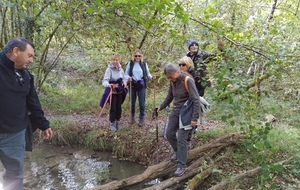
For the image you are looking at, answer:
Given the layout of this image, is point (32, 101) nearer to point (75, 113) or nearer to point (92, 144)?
point (92, 144)

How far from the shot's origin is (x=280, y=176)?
4707mm

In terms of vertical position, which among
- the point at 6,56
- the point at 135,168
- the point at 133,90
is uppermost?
the point at 6,56

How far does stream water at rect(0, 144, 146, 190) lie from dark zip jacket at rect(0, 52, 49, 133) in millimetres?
2125

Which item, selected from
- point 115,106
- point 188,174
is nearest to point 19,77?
point 188,174

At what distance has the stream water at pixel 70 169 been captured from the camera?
508 centimetres

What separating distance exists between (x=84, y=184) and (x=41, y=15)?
439cm

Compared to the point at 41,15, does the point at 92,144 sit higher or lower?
lower

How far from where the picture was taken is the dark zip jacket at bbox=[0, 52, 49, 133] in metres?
2.96

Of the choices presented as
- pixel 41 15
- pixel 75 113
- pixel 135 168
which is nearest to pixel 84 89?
pixel 75 113

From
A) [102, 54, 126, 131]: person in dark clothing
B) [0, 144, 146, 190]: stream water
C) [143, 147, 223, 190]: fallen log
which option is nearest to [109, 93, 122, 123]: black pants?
[102, 54, 126, 131]: person in dark clothing

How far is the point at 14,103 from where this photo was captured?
3.08 m

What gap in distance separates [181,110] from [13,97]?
2.53 m

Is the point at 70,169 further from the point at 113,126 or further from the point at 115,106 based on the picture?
the point at 115,106

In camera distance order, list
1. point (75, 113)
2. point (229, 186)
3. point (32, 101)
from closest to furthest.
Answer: point (32, 101) → point (229, 186) → point (75, 113)
